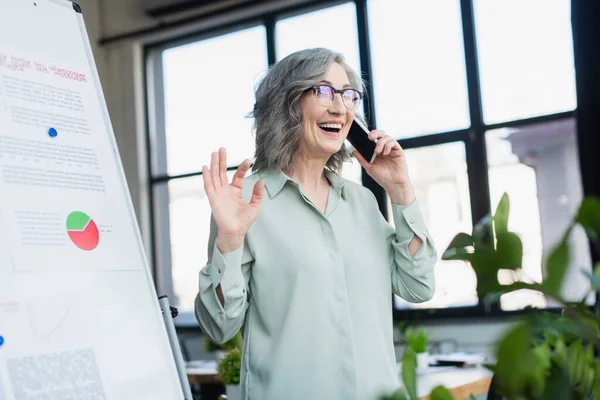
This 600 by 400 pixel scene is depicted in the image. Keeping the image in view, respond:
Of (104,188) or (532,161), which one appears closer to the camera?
(104,188)

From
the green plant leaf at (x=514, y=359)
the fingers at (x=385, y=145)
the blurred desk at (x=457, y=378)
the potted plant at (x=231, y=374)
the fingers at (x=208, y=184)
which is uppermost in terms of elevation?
the fingers at (x=385, y=145)

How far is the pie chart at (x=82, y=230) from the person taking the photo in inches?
59.1

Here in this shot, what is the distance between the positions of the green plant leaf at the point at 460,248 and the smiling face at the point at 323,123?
1.30 m

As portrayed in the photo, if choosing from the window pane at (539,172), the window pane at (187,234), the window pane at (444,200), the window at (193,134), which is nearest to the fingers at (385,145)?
the window pane at (539,172)

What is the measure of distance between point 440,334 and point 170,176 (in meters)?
2.88

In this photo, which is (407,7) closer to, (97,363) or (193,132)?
(193,132)

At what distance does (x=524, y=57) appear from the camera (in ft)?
17.6

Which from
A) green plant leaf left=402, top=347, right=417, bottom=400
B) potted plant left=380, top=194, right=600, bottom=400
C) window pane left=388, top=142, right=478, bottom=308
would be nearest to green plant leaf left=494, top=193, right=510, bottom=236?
potted plant left=380, top=194, right=600, bottom=400

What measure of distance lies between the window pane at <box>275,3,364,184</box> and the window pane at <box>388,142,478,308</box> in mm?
552

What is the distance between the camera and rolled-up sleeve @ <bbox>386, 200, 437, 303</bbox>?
1.65 meters

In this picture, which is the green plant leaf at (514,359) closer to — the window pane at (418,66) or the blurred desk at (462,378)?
the blurred desk at (462,378)

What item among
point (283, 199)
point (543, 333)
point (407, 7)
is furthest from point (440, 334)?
point (543, 333)

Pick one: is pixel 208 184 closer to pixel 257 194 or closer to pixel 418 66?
pixel 257 194

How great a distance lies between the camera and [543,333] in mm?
495
